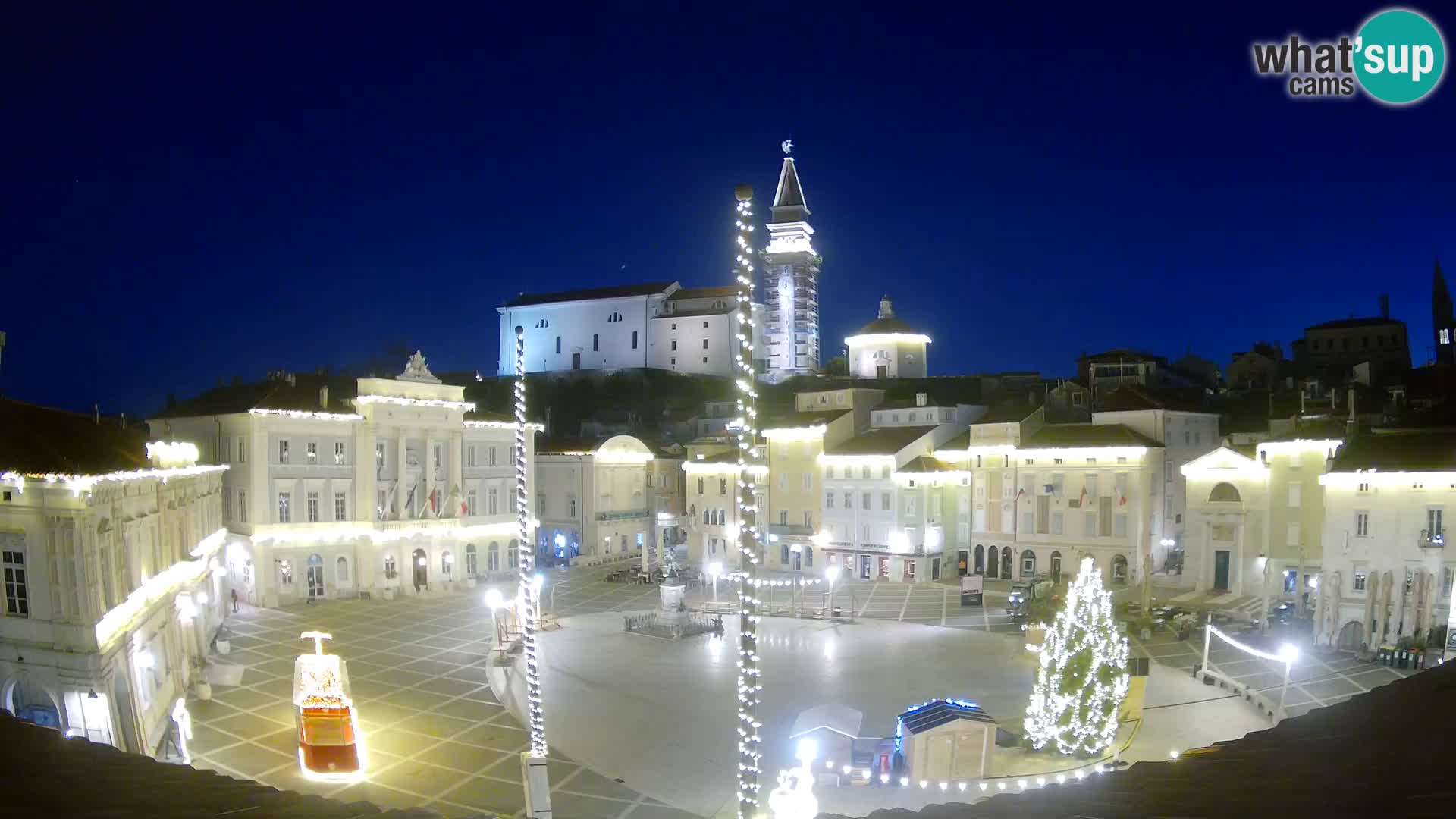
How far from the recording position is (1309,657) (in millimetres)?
28797

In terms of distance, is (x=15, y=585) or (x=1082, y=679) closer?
(x=15, y=585)

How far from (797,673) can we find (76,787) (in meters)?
23.5

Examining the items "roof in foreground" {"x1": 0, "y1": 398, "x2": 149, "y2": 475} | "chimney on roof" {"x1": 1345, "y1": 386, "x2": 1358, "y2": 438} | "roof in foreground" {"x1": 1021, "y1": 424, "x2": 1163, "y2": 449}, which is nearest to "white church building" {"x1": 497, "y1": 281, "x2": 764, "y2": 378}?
"roof in foreground" {"x1": 1021, "y1": 424, "x2": 1163, "y2": 449}

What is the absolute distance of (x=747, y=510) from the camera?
12.9 m

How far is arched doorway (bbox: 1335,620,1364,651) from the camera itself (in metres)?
30.1

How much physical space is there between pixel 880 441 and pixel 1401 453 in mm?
22498

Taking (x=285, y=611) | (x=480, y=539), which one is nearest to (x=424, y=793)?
(x=285, y=611)

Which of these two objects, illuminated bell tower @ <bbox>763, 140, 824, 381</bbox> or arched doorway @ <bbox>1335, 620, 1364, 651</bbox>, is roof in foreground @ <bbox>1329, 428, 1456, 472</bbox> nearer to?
arched doorway @ <bbox>1335, 620, 1364, 651</bbox>

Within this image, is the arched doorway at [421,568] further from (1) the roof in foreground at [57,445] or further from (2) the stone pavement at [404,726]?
(1) the roof in foreground at [57,445]

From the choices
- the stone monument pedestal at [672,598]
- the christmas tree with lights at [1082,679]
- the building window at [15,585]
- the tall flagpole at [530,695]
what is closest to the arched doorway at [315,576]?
the stone monument pedestal at [672,598]

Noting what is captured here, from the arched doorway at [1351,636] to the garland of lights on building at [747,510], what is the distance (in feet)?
84.2

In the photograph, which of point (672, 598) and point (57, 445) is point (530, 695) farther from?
point (672, 598)

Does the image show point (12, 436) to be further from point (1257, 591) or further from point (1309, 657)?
point (1257, 591)

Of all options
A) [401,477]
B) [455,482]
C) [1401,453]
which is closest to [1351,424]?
[1401,453]
